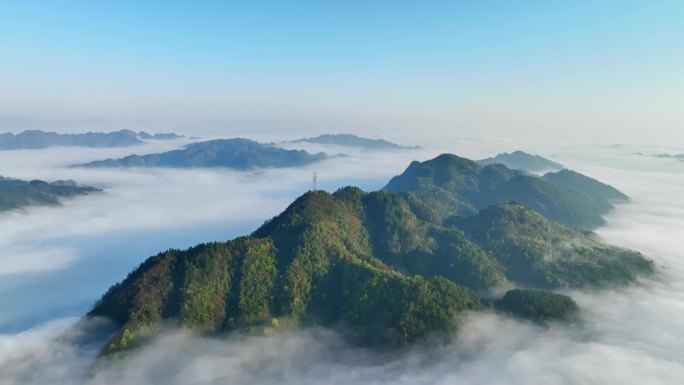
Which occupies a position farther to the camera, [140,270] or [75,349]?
[140,270]

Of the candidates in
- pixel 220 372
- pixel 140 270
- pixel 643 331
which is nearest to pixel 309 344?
pixel 220 372

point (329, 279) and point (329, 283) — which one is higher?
point (329, 279)

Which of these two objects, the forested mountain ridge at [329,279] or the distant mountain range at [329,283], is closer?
the distant mountain range at [329,283]

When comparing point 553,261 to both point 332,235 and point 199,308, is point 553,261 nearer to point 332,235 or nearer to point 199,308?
point 332,235

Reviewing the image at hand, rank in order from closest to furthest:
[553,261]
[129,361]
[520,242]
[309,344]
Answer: [129,361] → [309,344] → [553,261] → [520,242]

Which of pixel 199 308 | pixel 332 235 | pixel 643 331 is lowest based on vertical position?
pixel 643 331

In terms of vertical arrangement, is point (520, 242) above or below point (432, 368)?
above

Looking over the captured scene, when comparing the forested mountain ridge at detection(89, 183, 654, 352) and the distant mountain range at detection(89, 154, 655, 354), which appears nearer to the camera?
the distant mountain range at detection(89, 154, 655, 354)

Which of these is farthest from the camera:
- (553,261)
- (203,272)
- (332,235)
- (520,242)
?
(520,242)
